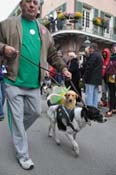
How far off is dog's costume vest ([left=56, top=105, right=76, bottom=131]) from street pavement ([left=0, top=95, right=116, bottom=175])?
0.39 meters

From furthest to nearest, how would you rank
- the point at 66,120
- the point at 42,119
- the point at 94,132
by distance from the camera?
the point at 42,119
the point at 94,132
the point at 66,120

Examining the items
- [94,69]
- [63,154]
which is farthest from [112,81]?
[63,154]

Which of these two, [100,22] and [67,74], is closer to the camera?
[67,74]

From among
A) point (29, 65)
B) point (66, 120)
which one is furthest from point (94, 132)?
point (29, 65)

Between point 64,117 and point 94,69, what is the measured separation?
3.78 meters

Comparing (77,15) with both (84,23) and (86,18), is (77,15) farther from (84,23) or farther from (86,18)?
(86,18)

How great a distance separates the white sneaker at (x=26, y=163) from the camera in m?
4.93

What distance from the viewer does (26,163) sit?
4.96 m

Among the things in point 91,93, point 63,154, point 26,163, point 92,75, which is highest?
point 92,75

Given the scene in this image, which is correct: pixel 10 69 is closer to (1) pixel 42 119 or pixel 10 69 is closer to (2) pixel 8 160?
(2) pixel 8 160

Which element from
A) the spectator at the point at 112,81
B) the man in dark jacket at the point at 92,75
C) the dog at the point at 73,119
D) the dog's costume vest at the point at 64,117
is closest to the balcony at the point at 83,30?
the spectator at the point at 112,81

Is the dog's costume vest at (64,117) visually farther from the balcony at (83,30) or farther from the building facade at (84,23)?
the balcony at (83,30)

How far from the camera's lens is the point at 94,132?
7.55m

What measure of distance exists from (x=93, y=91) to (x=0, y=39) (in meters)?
5.07
